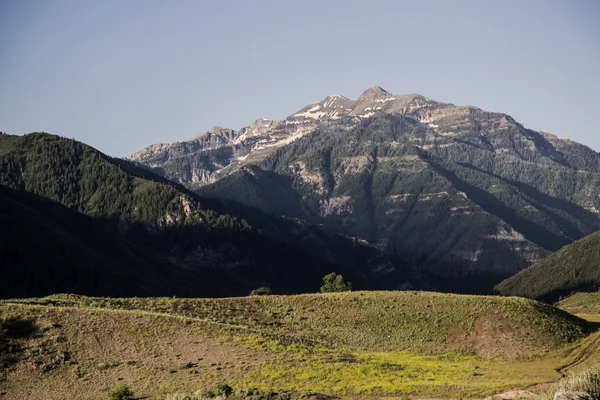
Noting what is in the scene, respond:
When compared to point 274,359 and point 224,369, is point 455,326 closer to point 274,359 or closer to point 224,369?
point 274,359

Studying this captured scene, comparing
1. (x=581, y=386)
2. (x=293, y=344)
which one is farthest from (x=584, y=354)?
(x=581, y=386)

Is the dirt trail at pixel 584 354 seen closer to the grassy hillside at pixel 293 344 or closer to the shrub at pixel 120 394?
the grassy hillside at pixel 293 344

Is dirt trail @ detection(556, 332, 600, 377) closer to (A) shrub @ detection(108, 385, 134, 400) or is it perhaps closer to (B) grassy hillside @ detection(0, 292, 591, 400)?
(B) grassy hillside @ detection(0, 292, 591, 400)

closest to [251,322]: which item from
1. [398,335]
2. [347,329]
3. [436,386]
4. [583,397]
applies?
[347,329]

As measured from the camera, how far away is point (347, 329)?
111 m

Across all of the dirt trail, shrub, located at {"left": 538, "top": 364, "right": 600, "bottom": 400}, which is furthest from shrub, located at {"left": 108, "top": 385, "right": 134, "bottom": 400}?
the dirt trail

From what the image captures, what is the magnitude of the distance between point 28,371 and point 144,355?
1430cm

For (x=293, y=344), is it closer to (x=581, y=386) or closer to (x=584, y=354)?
(x=584, y=354)

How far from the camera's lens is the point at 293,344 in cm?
9806

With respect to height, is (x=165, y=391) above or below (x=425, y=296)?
below

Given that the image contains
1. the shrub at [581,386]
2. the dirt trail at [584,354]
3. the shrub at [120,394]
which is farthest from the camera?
the dirt trail at [584,354]

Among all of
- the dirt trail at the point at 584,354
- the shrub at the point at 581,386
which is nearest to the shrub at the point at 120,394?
the shrub at the point at 581,386

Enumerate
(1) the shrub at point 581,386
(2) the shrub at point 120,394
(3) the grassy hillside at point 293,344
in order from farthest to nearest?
(3) the grassy hillside at point 293,344 < (2) the shrub at point 120,394 < (1) the shrub at point 581,386

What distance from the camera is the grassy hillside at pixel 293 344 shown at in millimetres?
79000
